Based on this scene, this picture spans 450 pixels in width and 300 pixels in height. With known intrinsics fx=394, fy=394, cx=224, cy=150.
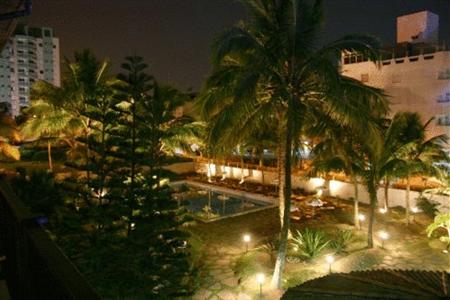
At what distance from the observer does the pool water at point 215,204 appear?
1574 cm

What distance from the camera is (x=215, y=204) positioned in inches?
700

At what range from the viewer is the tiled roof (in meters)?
4.40

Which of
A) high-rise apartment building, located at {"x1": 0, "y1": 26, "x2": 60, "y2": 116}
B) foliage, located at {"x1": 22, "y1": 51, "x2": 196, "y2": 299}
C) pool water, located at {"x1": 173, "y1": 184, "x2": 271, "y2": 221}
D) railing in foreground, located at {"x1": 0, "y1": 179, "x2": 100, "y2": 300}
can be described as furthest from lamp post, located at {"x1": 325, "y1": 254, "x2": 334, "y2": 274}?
high-rise apartment building, located at {"x1": 0, "y1": 26, "x2": 60, "y2": 116}

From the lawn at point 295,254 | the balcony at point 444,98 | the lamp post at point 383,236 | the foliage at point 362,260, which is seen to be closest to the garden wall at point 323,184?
the lawn at point 295,254

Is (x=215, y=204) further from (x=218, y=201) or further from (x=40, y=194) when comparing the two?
(x=40, y=194)

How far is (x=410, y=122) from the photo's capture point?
1356 centimetres

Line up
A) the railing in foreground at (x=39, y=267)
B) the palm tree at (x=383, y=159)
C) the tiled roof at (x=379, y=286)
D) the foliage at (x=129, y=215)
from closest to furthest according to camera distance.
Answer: the railing in foreground at (x=39, y=267), the tiled roof at (x=379, y=286), the foliage at (x=129, y=215), the palm tree at (x=383, y=159)

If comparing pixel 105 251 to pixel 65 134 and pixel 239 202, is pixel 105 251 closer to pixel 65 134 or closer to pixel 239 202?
pixel 65 134

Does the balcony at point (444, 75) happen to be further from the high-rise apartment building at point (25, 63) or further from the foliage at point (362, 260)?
the high-rise apartment building at point (25, 63)

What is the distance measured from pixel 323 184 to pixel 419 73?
10487 millimetres

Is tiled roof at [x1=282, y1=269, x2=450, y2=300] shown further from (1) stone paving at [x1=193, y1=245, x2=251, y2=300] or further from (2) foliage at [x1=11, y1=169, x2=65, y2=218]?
(2) foliage at [x1=11, y1=169, x2=65, y2=218]

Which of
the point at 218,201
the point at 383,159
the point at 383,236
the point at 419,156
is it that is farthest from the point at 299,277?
the point at 218,201

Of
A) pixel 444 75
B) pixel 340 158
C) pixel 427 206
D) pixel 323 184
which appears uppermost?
pixel 444 75

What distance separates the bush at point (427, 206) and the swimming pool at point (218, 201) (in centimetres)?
555
